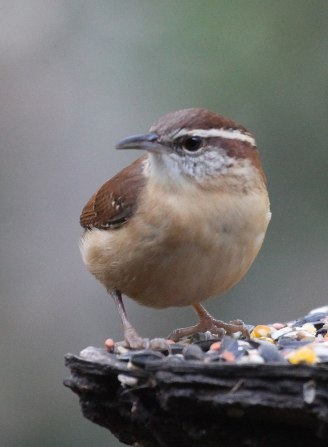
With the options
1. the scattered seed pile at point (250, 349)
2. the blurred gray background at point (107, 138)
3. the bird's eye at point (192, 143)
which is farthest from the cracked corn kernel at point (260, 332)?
the blurred gray background at point (107, 138)

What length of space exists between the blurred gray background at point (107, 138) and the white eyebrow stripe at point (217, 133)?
279cm

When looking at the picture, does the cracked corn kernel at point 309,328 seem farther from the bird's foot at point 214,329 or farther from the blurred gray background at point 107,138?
the blurred gray background at point 107,138

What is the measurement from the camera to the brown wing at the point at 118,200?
455 cm

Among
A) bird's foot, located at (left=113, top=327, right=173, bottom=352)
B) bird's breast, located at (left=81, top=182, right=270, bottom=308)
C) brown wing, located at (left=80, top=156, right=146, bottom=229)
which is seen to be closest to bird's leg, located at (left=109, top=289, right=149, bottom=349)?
bird's foot, located at (left=113, top=327, right=173, bottom=352)

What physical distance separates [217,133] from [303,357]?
1.48 metres

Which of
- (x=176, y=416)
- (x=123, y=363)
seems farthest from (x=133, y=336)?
(x=176, y=416)

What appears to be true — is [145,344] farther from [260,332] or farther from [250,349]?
[260,332]

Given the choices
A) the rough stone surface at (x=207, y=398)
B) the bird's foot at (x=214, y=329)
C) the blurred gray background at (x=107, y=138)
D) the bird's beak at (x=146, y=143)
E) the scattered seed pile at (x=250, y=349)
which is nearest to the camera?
the rough stone surface at (x=207, y=398)

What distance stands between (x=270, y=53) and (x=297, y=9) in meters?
0.37

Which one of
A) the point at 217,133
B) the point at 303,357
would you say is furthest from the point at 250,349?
the point at 217,133

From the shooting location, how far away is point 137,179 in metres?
4.62

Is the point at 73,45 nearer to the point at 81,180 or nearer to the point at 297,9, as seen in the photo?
the point at 81,180

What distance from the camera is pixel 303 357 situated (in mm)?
3174

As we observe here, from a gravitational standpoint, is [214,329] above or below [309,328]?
above
